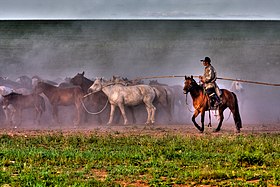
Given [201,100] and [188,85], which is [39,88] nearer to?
[188,85]

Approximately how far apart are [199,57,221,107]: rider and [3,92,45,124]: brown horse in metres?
6.91

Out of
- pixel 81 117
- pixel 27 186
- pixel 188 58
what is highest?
pixel 188 58

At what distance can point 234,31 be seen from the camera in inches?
2111

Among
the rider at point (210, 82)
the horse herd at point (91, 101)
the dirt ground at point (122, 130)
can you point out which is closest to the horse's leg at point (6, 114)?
the horse herd at point (91, 101)

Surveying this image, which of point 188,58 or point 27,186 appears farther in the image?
point 188,58

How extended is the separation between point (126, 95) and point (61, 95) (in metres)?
2.40

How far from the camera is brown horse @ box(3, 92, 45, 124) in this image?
24.6m

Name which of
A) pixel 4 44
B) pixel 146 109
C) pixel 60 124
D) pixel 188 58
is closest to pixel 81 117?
pixel 60 124

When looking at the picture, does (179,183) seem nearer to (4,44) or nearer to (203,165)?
(203,165)

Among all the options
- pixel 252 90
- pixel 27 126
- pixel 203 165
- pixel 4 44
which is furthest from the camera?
pixel 4 44

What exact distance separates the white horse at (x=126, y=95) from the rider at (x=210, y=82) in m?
4.54

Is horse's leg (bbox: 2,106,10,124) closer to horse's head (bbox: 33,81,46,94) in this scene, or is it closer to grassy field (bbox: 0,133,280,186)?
horse's head (bbox: 33,81,46,94)

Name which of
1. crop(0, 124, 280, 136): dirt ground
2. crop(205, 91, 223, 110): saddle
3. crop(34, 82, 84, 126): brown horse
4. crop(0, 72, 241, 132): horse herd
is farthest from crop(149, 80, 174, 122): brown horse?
crop(205, 91, 223, 110): saddle

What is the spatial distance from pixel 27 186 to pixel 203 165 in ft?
12.5
